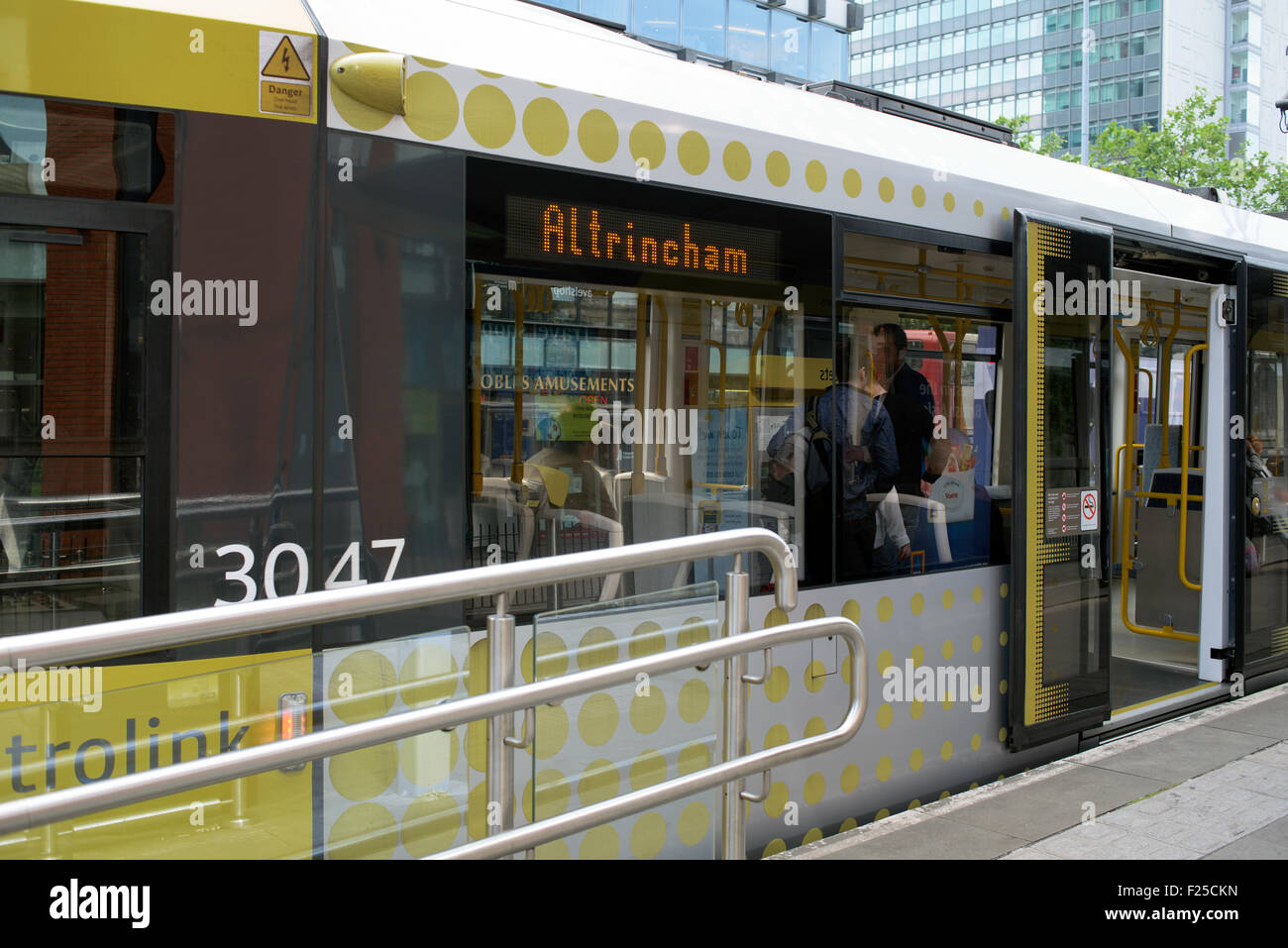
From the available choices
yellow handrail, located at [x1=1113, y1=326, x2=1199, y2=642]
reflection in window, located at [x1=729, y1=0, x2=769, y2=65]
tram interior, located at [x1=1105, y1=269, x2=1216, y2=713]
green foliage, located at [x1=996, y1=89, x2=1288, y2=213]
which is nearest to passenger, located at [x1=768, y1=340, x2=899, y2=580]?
tram interior, located at [x1=1105, y1=269, x2=1216, y2=713]

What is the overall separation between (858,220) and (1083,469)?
2.00m

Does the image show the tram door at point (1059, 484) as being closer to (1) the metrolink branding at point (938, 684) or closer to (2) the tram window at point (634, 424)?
(1) the metrolink branding at point (938, 684)

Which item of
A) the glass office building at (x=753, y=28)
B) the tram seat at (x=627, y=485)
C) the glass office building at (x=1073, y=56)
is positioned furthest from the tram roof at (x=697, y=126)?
the glass office building at (x=1073, y=56)

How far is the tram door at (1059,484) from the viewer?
5.58 metres

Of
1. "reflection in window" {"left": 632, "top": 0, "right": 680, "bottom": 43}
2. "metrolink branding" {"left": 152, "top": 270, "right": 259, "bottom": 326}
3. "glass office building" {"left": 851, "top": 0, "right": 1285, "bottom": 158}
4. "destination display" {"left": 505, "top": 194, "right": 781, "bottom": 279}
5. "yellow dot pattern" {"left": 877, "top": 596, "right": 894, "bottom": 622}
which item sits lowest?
"yellow dot pattern" {"left": 877, "top": 596, "right": 894, "bottom": 622}

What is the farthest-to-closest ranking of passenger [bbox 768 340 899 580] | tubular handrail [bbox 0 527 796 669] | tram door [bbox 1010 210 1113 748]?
tram door [bbox 1010 210 1113 748] < passenger [bbox 768 340 899 580] < tubular handrail [bbox 0 527 796 669]

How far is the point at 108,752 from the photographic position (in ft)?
7.72

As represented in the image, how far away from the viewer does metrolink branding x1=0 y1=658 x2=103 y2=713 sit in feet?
7.90

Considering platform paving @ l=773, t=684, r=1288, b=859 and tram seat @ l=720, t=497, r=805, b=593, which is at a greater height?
tram seat @ l=720, t=497, r=805, b=593

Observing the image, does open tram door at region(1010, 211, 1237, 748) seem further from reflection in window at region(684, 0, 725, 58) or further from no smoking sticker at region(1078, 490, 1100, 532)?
reflection in window at region(684, 0, 725, 58)

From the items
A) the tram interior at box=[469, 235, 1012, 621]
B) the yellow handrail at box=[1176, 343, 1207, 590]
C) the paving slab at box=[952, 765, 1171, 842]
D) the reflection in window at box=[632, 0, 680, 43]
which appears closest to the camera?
the tram interior at box=[469, 235, 1012, 621]

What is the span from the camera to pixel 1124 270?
268 inches

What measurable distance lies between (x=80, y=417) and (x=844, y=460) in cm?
295
